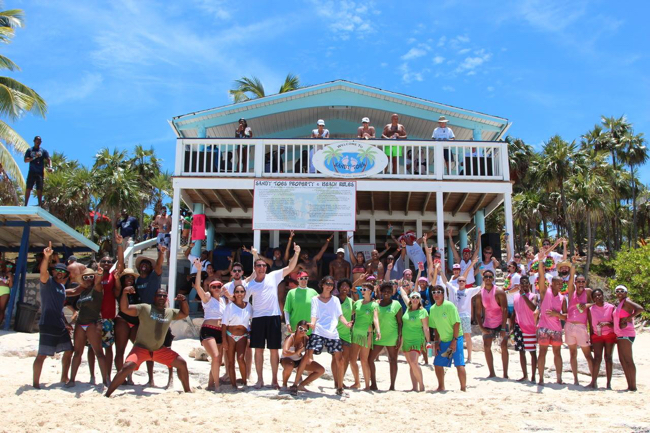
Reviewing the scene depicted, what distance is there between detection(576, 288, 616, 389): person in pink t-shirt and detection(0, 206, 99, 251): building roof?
375 inches

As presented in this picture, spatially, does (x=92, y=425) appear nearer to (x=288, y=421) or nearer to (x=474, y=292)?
(x=288, y=421)

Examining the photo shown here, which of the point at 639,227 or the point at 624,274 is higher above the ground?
the point at 639,227

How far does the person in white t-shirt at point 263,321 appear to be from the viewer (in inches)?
265

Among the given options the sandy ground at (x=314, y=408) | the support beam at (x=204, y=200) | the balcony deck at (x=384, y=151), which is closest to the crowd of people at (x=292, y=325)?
the sandy ground at (x=314, y=408)

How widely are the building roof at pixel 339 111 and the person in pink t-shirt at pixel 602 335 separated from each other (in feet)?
22.9

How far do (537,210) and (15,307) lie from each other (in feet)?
83.8

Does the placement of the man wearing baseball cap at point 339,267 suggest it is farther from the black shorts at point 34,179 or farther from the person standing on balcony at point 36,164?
the black shorts at point 34,179

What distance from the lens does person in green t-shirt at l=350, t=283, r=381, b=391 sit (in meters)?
6.93

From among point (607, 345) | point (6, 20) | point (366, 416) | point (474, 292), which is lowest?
point (366, 416)

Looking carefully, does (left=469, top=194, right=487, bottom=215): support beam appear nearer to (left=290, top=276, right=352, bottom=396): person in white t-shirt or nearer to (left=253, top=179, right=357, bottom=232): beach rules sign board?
(left=253, top=179, right=357, bottom=232): beach rules sign board

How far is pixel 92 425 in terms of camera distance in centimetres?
501

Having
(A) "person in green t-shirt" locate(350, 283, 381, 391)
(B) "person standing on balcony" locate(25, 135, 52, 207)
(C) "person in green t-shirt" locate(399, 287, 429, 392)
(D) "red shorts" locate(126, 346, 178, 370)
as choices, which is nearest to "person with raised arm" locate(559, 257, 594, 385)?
(C) "person in green t-shirt" locate(399, 287, 429, 392)

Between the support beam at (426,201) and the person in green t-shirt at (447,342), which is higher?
the support beam at (426,201)

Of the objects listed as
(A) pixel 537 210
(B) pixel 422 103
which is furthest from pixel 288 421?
(A) pixel 537 210
